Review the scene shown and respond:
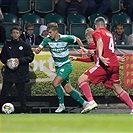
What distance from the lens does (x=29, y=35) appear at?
14555 mm

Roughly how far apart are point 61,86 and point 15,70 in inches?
44.9

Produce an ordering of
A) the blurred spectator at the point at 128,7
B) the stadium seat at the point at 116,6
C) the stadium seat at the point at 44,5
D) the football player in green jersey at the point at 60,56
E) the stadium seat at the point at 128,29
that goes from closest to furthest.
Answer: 1. the football player in green jersey at the point at 60,56
2. the stadium seat at the point at 128,29
3. the blurred spectator at the point at 128,7
4. the stadium seat at the point at 44,5
5. the stadium seat at the point at 116,6

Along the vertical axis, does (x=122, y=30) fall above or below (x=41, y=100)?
above

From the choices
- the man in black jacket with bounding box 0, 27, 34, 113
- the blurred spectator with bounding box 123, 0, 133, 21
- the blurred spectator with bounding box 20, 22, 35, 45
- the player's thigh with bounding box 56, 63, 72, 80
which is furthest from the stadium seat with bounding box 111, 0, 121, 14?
the man in black jacket with bounding box 0, 27, 34, 113

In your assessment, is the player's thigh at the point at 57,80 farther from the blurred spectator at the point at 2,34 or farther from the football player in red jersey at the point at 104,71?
the blurred spectator at the point at 2,34

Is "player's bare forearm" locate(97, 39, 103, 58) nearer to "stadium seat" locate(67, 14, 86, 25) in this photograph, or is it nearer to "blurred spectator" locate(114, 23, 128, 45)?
"blurred spectator" locate(114, 23, 128, 45)

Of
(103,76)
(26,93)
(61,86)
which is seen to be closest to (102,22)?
(103,76)

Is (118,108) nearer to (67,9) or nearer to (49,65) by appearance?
(49,65)

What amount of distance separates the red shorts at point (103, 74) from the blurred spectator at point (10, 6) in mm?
5230

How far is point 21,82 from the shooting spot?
43.7 ft

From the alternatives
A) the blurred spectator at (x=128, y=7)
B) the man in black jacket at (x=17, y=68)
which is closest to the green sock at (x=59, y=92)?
the man in black jacket at (x=17, y=68)

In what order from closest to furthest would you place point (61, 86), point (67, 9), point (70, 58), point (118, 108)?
point (70, 58)
point (61, 86)
point (118, 108)
point (67, 9)

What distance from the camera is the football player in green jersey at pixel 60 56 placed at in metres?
13.1

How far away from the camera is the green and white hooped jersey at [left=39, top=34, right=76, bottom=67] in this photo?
13.1 m
